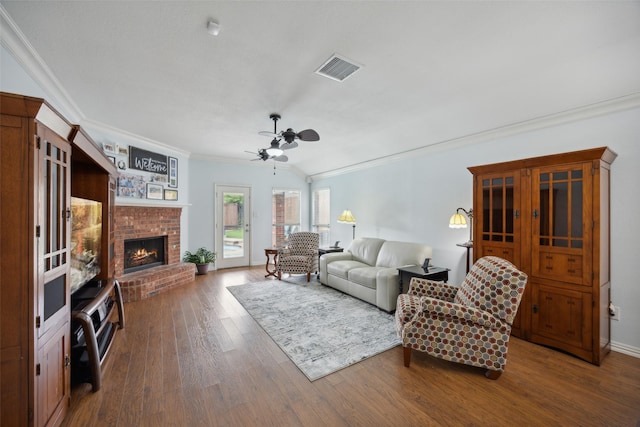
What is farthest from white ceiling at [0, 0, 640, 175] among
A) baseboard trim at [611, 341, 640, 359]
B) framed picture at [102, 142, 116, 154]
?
baseboard trim at [611, 341, 640, 359]

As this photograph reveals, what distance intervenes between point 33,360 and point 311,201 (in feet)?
21.5

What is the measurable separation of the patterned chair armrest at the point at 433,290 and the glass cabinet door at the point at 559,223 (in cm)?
87

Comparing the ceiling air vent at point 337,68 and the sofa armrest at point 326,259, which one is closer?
the ceiling air vent at point 337,68

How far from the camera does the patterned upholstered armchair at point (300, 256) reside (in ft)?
17.6

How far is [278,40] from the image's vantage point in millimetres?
2061

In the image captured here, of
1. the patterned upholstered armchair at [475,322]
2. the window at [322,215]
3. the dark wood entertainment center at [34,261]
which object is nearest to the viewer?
the dark wood entertainment center at [34,261]

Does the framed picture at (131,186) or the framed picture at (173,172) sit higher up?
the framed picture at (173,172)

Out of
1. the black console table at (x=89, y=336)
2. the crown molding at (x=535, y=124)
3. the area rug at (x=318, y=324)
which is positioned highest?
the crown molding at (x=535, y=124)

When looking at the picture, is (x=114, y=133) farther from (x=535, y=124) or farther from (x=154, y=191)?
(x=535, y=124)

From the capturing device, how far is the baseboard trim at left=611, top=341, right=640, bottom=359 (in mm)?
2559

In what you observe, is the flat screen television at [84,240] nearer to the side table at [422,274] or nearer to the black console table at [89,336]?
the black console table at [89,336]

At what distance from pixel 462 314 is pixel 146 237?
519 centimetres

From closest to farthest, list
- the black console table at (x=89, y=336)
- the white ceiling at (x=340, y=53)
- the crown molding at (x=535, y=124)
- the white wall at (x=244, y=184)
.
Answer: the white ceiling at (x=340, y=53), the black console table at (x=89, y=336), the crown molding at (x=535, y=124), the white wall at (x=244, y=184)

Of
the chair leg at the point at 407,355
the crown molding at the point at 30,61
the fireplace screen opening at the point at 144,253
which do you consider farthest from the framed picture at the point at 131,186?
the chair leg at the point at 407,355
